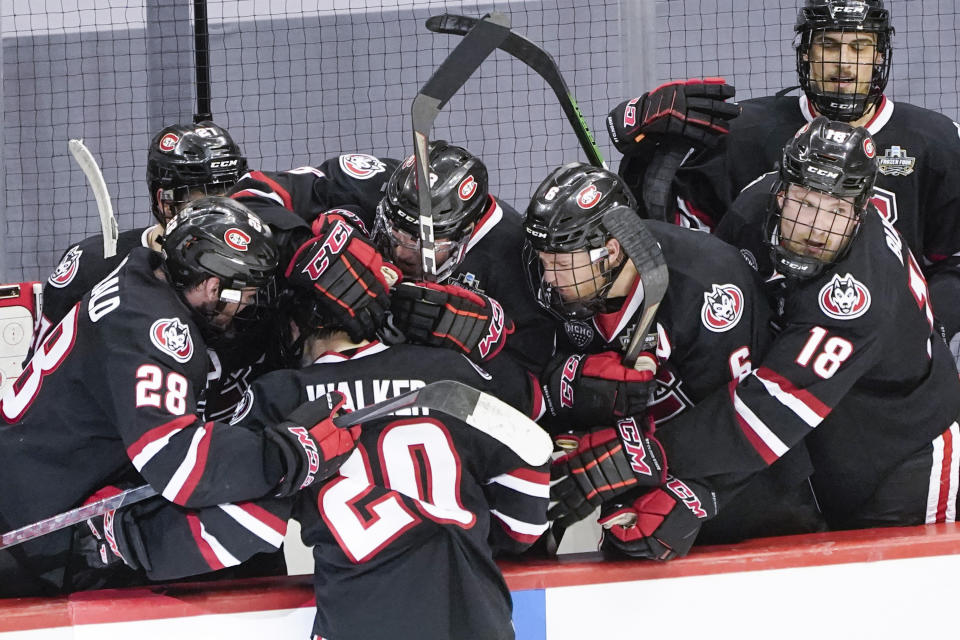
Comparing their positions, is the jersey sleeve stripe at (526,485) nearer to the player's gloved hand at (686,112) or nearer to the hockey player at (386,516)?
the hockey player at (386,516)

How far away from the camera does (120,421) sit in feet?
6.42

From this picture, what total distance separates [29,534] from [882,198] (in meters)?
2.02

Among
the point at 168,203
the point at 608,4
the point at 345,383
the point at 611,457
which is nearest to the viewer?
the point at 345,383

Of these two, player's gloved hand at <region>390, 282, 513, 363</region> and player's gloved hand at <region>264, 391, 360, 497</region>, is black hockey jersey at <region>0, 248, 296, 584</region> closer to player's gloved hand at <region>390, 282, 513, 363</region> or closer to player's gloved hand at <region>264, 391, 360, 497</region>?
player's gloved hand at <region>264, 391, 360, 497</region>

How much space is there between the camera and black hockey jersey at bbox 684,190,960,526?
2.15m

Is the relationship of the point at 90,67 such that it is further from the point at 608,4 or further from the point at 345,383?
the point at 345,383

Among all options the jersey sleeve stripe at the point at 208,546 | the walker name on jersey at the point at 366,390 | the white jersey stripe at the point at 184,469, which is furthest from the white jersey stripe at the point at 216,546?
the walker name on jersey at the point at 366,390

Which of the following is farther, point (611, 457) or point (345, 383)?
point (611, 457)

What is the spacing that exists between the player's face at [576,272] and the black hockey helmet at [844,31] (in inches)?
32.4

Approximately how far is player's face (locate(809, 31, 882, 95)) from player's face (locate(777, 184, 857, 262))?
0.57 meters

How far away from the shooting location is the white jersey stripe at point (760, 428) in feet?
7.12

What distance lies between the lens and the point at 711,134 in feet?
8.95

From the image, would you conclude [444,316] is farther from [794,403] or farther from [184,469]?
[794,403]

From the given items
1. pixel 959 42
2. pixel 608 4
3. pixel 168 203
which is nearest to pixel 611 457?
pixel 168 203
